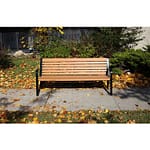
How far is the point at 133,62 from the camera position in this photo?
8820mm

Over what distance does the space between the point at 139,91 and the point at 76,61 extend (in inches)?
69.5

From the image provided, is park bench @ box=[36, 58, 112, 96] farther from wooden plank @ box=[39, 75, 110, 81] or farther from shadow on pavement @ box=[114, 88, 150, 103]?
shadow on pavement @ box=[114, 88, 150, 103]

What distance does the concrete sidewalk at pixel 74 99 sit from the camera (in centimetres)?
579

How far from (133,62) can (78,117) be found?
14.1ft

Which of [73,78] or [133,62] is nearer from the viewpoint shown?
[73,78]

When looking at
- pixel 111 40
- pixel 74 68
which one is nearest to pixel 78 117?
pixel 74 68

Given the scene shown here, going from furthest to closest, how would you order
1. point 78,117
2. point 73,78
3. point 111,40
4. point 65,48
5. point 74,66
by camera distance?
point 65,48 → point 111,40 → point 74,66 → point 73,78 → point 78,117

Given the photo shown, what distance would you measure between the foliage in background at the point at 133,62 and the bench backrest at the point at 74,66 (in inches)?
82.8

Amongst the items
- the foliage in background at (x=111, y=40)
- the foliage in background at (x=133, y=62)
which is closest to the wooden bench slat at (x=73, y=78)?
the foliage in background at (x=133, y=62)

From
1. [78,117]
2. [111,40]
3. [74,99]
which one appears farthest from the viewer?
[111,40]

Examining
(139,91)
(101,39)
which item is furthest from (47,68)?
(101,39)

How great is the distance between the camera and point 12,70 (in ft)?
32.6

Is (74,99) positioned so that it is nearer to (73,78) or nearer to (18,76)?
(73,78)

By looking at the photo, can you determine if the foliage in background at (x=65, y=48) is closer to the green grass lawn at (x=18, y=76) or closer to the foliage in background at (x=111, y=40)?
the foliage in background at (x=111, y=40)
